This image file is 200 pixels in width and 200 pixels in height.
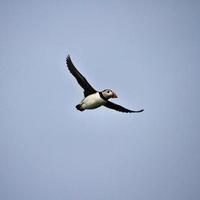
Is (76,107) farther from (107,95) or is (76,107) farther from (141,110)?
(141,110)

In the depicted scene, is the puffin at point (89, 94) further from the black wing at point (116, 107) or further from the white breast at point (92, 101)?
the black wing at point (116, 107)

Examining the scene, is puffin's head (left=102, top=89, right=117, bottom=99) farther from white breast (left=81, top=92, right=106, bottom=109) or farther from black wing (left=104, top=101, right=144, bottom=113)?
black wing (left=104, top=101, right=144, bottom=113)

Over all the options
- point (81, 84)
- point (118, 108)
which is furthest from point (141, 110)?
point (81, 84)

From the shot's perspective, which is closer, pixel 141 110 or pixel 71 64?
pixel 71 64

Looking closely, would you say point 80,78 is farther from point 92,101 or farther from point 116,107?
point 116,107

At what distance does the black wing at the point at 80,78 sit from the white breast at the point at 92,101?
231 millimetres

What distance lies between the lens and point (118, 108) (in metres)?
12.5

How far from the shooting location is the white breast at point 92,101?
11.5 meters

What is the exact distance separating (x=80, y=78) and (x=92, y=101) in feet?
2.07

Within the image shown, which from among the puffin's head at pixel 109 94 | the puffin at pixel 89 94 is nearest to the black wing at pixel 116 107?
the puffin at pixel 89 94

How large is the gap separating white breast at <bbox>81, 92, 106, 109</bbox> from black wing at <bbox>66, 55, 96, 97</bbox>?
0.23m

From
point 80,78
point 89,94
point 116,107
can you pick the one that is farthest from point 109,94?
point 116,107

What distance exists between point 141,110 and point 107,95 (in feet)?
4.15

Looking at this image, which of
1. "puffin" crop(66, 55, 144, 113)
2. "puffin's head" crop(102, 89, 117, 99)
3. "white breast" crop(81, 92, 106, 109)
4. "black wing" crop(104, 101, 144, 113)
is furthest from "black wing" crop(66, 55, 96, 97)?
"black wing" crop(104, 101, 144, 113)
